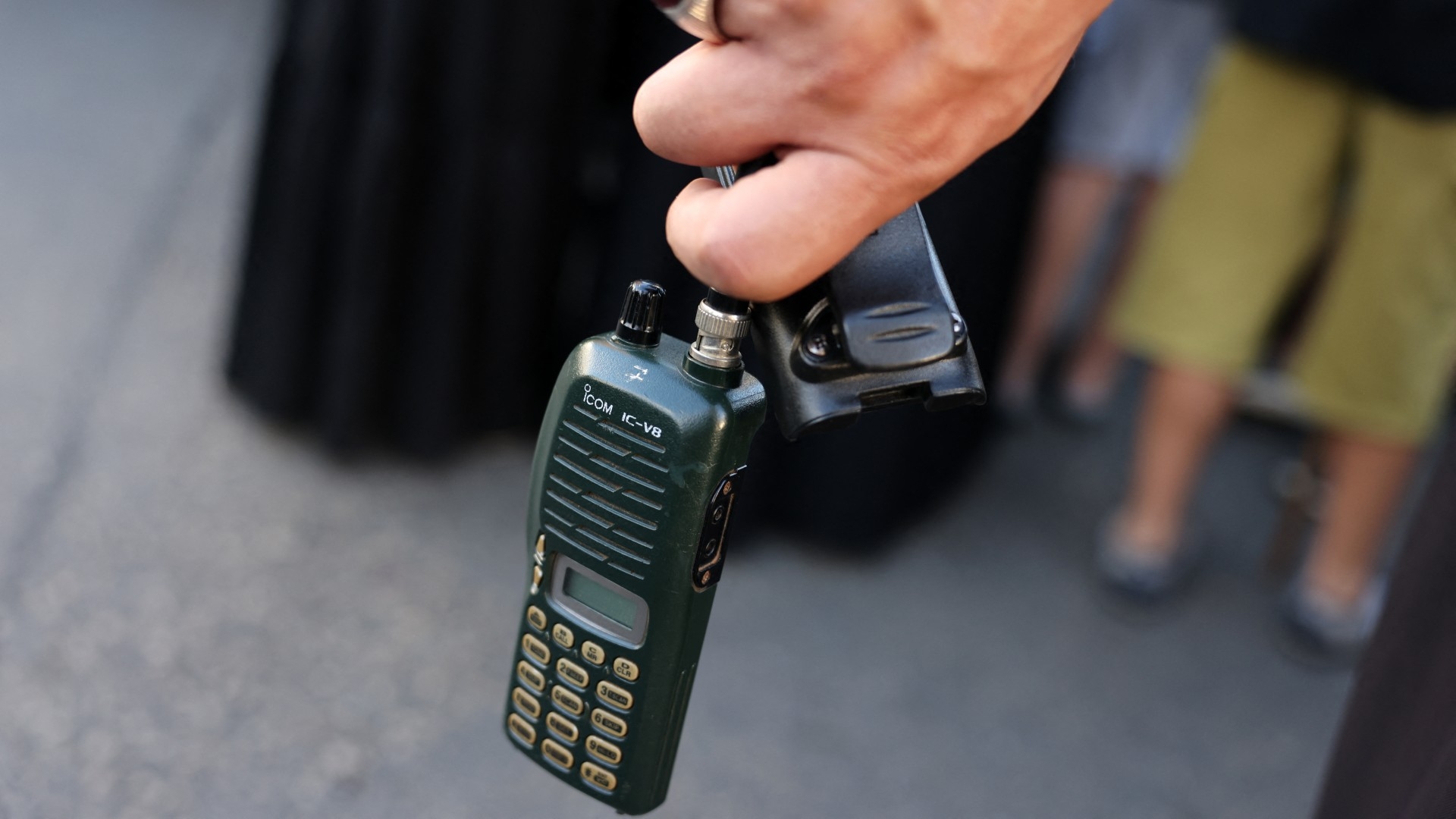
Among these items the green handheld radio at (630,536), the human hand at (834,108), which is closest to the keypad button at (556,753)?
the green handheld radio at (630,536)

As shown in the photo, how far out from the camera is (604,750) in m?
0.71

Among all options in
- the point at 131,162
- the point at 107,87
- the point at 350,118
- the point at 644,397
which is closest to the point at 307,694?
the point at 350,118

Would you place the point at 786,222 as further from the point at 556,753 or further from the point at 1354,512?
the point at 1354,512

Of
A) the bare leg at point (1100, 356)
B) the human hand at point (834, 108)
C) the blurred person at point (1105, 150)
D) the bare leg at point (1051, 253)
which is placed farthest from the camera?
the bare leg at point (1100, 356)

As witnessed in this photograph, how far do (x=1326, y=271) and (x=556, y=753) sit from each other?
1654mm

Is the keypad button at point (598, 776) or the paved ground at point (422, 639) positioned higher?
the keypad button at point (598, 776)

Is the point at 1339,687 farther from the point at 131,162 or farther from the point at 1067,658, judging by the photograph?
the point at 131,162

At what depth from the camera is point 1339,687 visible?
194cm

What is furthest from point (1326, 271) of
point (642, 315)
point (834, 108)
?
point (834, 108)

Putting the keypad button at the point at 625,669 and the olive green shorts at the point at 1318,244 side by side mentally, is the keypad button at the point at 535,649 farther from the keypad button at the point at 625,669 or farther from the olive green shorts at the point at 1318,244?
the olive green shorts at the point at 1318,244

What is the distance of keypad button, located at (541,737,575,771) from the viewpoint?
73cm

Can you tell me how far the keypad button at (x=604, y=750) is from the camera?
71cm

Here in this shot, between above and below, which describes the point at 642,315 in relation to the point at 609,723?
above

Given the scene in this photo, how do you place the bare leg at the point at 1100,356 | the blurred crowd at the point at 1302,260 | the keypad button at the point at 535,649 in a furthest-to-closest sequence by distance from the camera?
1. the bare leg at the point at 1100,356
2. the blurred crowd at the point at 1302,260
3. the keypad button at the point at 535,649
